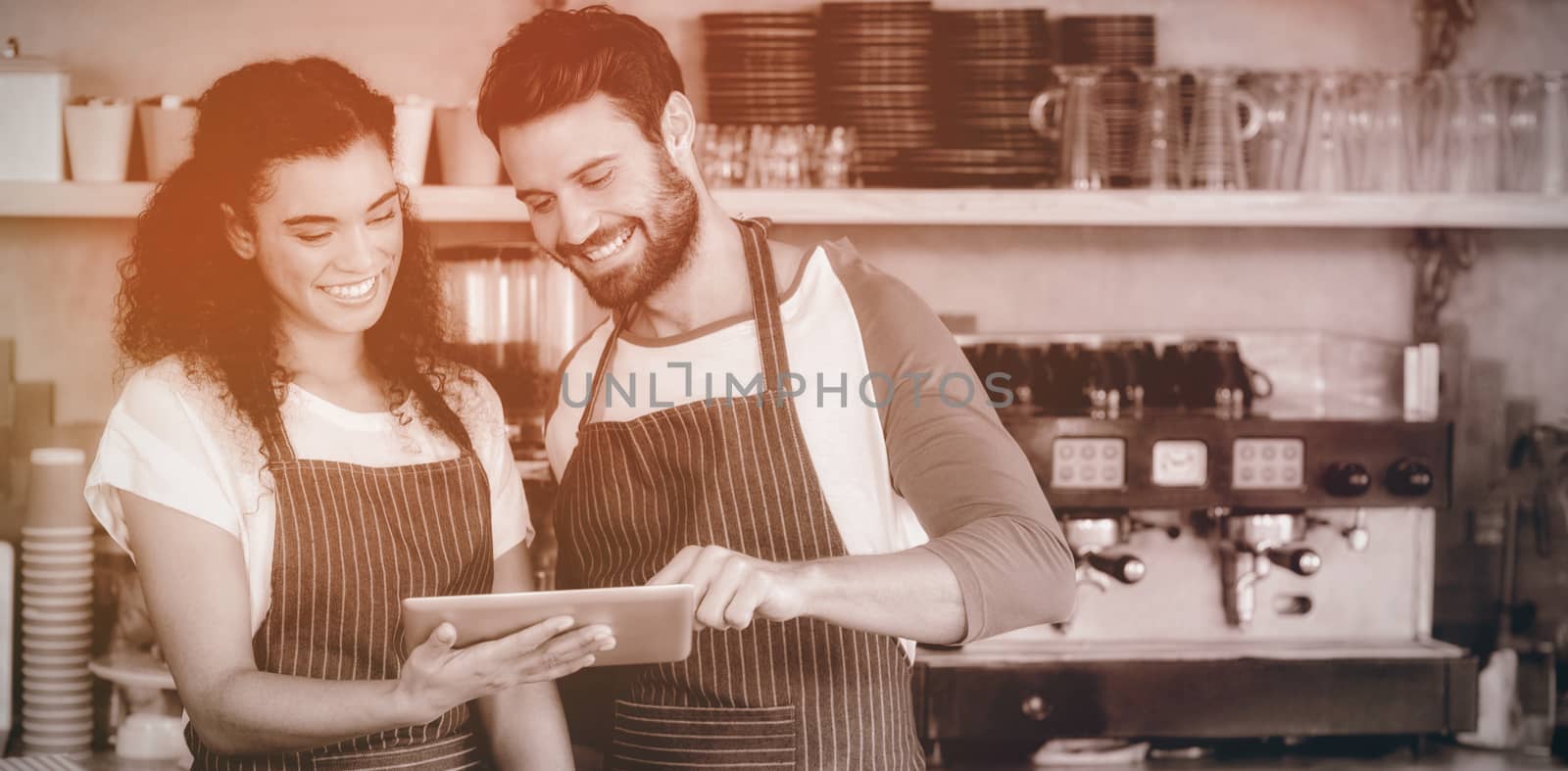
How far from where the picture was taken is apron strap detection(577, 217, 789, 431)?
1610mm

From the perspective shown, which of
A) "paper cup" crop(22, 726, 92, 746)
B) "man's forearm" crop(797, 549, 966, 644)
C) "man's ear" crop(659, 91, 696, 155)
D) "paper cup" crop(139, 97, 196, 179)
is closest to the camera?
"man's forearm" crop(797, 549, 966, 644)

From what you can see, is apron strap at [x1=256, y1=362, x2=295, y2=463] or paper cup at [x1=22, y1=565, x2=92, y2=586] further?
paper cup at [x1=22, y1=565, x2=92, y2=586]

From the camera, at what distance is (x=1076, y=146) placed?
2436 mm

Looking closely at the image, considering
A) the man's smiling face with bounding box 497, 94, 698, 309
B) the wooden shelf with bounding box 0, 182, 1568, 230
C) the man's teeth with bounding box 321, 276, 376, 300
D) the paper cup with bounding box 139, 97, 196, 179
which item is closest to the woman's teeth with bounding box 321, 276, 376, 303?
the man's teeth with bounding box 321, 276, 376, 300

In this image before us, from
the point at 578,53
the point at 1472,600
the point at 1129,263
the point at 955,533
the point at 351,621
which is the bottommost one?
the point at 1472,600

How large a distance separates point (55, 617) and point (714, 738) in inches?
54.9

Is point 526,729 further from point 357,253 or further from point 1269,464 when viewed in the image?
point 1269,464

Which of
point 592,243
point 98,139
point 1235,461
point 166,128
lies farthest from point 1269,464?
point 98,139

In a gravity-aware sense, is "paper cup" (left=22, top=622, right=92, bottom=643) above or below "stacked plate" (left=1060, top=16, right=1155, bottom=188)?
below

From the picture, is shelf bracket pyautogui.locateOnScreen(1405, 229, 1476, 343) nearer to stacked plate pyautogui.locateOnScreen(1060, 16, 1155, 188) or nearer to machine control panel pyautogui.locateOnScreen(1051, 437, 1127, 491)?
stacked plate pyautogui.locateOnScreen(1060, 16, 1155, 188)

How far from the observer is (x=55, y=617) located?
90.9 inches

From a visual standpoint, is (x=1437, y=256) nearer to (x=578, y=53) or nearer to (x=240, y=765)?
(x=578, y=53)

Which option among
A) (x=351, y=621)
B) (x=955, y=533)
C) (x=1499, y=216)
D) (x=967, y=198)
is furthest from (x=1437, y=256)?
(x=351, y=621)

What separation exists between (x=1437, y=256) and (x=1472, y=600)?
73 cm
